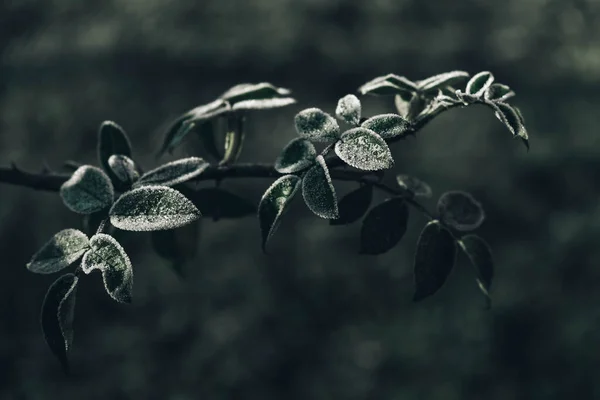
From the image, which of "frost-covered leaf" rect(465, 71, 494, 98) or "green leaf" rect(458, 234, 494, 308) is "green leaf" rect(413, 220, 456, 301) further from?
"frost-covered leaf" rect(465, 71, 494, 98)

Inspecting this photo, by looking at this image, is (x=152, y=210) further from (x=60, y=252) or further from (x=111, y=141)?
(x=111, y=141)

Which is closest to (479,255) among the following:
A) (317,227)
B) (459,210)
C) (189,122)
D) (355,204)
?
(459,210)

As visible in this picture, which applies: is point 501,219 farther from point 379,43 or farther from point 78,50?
point 78,50

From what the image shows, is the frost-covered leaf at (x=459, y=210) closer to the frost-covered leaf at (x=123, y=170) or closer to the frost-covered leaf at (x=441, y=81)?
the frost-covered leaf at (x=441, y=81)

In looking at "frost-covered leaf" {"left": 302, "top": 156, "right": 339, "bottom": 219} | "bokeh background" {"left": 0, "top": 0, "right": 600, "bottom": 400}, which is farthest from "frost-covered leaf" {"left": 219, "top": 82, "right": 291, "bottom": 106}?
"bokeh background" {"left": 0, "top": 0, "right": 600, "bottom": 400}

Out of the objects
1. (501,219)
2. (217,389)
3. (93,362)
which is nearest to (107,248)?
(217,389)
